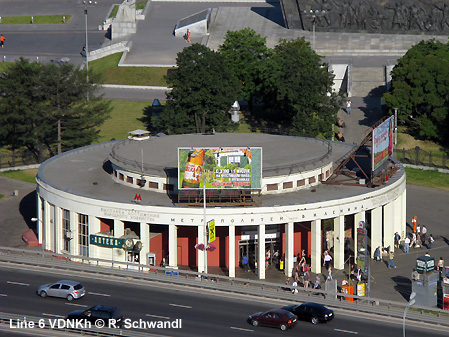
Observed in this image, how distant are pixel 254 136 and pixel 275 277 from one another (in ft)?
79.6

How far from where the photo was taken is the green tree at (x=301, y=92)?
12544cm

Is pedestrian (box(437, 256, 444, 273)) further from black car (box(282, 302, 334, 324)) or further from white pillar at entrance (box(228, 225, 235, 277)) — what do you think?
black car (box(282, 302, 334, 324))

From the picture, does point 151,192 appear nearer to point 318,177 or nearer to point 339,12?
point 318,177

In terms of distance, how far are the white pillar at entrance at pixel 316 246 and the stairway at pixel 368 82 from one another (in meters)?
61.3

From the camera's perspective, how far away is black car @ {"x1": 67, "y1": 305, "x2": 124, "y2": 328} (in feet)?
222

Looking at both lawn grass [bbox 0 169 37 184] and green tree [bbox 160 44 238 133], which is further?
green tree [bbox 160 44 238 133]

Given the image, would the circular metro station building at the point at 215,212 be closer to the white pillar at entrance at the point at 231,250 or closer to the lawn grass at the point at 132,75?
the white pillar at entrance at the point at 231,250

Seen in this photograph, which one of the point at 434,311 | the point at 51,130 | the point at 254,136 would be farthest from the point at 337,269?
the point at 51,130

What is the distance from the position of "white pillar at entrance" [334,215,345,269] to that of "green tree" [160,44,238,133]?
40569mm

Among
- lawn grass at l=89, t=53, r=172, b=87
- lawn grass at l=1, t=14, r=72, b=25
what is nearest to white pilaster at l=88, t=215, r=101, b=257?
lawn grass at l=89, t=53, r=172, b=87

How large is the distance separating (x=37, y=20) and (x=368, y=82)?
6832 centimetres

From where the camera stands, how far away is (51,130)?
403 feet

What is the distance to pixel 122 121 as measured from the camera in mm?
136750

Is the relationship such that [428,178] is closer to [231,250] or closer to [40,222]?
[231,250]
